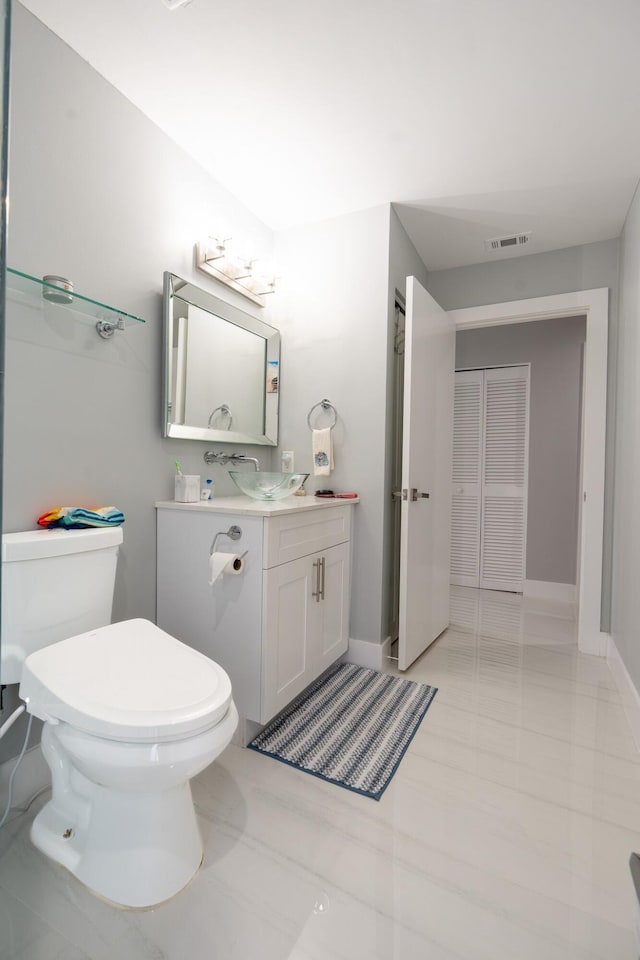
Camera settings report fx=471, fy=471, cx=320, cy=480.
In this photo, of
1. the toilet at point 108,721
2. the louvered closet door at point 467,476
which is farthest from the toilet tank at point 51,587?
the louvered closet door at point 467,476

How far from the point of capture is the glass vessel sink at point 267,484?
6.30 feet

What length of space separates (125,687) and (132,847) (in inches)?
15.0

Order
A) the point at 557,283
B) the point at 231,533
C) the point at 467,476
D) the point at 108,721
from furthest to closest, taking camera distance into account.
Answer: the point at 467,476
the point at 557,283
the point at 231,533
the point at 108,721

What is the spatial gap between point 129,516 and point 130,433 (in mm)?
315

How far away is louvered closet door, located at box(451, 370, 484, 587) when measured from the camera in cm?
417

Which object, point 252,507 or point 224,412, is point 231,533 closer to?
point 252,507

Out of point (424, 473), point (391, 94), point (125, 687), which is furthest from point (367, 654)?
point (391, 94)

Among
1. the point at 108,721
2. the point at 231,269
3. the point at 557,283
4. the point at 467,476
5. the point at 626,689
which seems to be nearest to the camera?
the point at 108,721

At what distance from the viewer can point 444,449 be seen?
281 cm

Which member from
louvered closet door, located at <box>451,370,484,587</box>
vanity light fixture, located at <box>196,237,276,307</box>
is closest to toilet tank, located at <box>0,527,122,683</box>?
vanity light fixture, located at <box>196,237,276,307</box>

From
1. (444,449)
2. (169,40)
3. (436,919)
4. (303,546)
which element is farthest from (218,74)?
(436,919)

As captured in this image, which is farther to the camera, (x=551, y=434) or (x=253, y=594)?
(x=551, y=434)

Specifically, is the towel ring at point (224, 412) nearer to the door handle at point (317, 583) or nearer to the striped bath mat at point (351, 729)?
the door handle at point (317, 583)

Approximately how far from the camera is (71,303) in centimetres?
152
